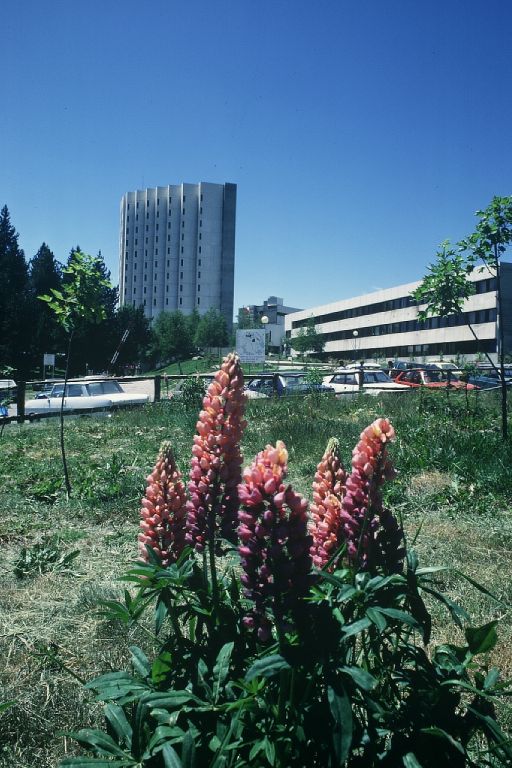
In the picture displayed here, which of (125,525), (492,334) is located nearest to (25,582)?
(125,525)

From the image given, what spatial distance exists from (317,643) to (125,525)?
14.1 ft

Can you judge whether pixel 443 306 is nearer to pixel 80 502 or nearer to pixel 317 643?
pixel 80 502

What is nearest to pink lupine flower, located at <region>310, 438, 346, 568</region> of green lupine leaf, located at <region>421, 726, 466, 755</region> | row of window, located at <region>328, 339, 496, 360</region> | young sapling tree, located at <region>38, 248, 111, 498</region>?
green lupine leaf, located at <region>421, 726, 466, 755</region>

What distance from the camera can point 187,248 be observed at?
125 m

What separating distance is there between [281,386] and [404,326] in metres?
63.9

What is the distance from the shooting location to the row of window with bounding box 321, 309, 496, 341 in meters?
62.4

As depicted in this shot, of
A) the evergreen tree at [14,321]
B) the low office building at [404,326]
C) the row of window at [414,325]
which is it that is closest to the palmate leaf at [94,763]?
the evergreen tree at [14,321]

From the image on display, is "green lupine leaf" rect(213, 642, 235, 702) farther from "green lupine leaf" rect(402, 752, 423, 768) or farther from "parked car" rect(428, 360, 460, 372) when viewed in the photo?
Result: "parked car" rect(428, 360, 460, 372)

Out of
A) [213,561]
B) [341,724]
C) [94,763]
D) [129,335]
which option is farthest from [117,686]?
[129,335]

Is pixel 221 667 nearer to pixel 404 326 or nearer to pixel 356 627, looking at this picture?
pixel 356 627

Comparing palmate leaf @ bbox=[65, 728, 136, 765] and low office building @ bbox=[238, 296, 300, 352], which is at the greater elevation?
low office building @ bbox=[238, 296, 300, 352]

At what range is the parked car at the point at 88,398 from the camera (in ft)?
57.3

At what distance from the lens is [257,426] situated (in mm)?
11242

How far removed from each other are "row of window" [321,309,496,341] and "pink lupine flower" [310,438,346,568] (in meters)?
54.5
